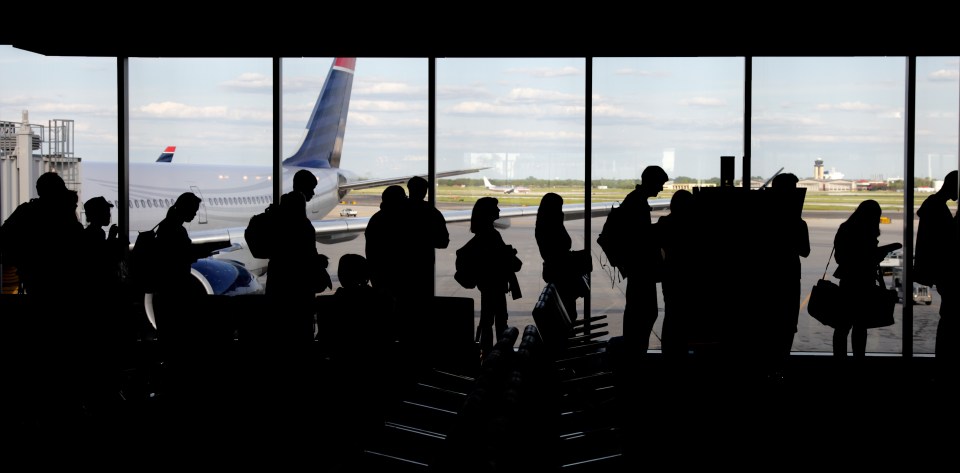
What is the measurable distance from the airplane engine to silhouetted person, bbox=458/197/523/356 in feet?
8.97

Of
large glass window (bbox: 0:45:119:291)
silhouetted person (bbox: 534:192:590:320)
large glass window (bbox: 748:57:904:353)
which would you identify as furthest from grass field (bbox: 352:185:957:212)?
large glass window (bbox: 0:45:119:291)

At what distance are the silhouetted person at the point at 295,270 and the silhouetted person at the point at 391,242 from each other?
0.46 m

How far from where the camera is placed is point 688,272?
4.02 m

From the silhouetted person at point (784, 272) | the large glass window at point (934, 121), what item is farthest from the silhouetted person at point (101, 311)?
the large glass window at point (934, 121)

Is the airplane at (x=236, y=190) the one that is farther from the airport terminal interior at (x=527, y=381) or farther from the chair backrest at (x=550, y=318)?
the chair backrest at (x=550, y=318)

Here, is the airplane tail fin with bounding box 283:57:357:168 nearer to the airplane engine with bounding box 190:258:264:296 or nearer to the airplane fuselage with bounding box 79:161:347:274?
the airplane fuselage with bounding box 79:161:347:274

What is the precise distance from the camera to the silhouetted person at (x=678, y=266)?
13.0 ft

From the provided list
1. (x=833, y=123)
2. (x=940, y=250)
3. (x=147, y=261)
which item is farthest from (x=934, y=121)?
(x=147, y=261)

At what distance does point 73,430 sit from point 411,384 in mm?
1702

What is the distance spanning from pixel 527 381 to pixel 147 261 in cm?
292

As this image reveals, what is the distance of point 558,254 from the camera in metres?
5.52

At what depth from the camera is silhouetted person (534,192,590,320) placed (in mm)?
5445

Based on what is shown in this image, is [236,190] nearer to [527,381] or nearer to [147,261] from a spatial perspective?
[147,261]

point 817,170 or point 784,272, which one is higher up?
point 817,170
